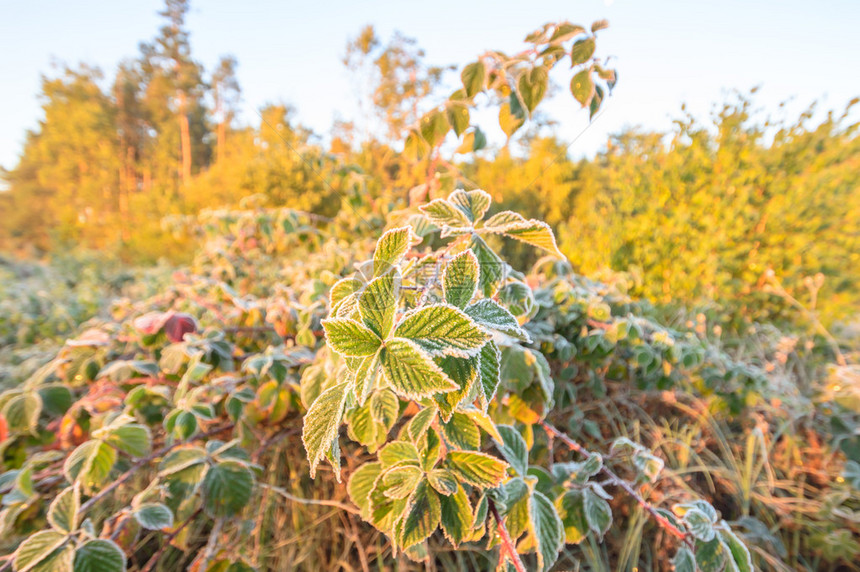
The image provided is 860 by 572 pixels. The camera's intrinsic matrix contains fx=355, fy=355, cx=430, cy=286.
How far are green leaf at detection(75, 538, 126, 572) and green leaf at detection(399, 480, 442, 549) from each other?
505mm

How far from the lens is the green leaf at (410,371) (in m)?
0.26

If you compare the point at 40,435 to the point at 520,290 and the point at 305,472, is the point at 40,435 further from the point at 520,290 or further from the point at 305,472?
the point at 520,290

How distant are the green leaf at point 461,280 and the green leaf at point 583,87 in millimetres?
451

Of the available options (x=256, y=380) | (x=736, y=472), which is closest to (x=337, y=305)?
(x=256, y=380)

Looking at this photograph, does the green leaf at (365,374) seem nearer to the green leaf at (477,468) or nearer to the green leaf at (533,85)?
the green leaf at (477,468)

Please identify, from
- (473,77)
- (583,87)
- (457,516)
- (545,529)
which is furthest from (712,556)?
(473,77)

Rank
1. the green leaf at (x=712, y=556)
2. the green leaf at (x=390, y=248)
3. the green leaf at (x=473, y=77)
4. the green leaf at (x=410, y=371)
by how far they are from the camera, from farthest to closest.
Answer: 1. the green leaf at (x=473, y=77)
2. the green leaf at (x=712, y=556)
3. the green leaf at (x=390, y=248)
4. the green leaf at (x=410, y=371)

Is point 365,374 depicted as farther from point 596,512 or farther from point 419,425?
point 596,512

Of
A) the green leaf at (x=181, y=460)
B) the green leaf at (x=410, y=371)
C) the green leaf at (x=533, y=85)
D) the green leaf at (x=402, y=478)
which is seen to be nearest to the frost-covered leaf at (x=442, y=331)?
the green leaf at (x=410, y=371)

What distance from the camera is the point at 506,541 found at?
0.43 meters

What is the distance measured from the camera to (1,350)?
6.92 feet

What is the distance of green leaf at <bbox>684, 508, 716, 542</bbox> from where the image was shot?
0.57 m

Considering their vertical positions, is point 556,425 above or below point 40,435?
above

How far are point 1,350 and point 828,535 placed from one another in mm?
3899
